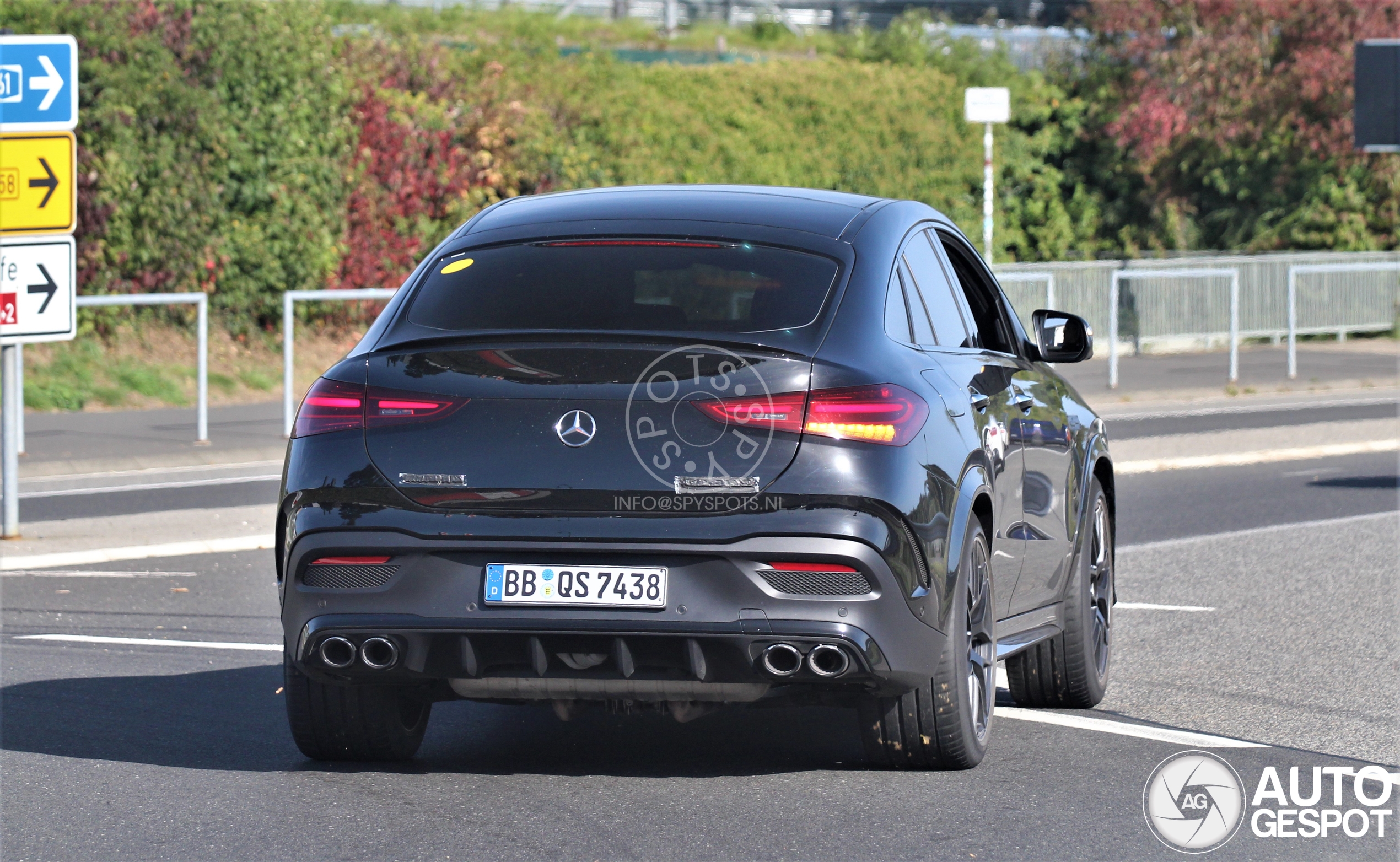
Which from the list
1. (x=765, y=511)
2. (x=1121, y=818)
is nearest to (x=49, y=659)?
(x=765, y=511)

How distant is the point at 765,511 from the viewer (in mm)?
5480

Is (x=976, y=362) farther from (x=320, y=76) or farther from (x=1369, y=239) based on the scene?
(x=1369, y=239)

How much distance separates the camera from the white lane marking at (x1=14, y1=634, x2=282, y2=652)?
8.73 metres

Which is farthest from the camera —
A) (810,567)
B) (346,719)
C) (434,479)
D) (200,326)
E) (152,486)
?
(200,326)

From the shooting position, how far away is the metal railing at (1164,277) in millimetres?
25391

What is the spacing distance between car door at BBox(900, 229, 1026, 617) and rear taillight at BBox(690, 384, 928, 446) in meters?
0.48

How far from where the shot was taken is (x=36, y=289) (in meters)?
12.4

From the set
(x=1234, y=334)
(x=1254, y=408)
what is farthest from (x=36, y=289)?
(x=1234, y=334)

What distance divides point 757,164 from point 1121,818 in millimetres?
26390

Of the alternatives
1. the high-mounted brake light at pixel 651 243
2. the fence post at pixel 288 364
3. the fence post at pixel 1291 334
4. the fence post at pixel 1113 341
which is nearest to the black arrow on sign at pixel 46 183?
the fence post at pixel 288 364

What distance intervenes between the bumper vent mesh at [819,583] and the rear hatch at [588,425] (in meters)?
0.24

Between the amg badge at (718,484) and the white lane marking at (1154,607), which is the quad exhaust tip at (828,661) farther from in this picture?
the white lane marking at (1154,607)

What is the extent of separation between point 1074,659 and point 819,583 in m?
2.08

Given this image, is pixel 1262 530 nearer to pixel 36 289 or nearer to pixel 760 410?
pixel 36 289
